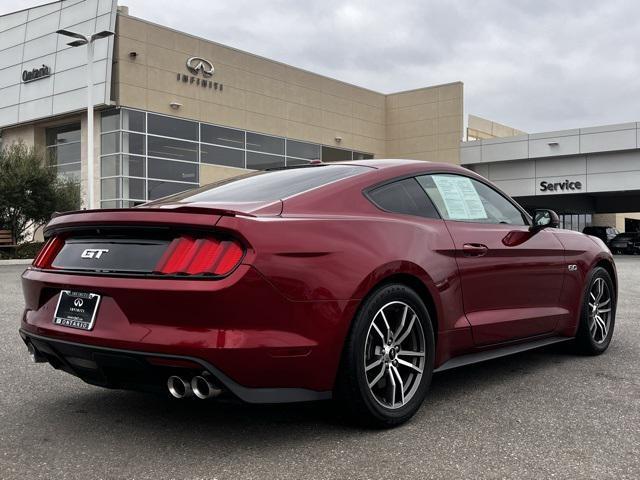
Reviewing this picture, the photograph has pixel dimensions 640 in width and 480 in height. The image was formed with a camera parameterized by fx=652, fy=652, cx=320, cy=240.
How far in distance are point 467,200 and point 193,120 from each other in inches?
1062

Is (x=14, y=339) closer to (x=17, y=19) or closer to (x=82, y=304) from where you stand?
(x=82, y=304)

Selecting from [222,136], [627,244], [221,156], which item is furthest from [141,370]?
[627,244]

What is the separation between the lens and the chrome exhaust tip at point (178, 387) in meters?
2.81

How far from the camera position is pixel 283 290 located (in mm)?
2848

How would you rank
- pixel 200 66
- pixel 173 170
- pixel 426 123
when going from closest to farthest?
pixel 173 170 → pixel 200 66 → pixel 426 123

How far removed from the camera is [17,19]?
30859 millimetres

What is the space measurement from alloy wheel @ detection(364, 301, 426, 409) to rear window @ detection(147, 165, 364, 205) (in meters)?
0.79

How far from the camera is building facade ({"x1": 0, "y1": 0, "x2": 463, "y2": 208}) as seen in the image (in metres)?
27.2

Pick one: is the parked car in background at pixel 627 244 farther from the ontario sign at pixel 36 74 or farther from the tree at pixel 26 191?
the ontario sign at pixel 36 74

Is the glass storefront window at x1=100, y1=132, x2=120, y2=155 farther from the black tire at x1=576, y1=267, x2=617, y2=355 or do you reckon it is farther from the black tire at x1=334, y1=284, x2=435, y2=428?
the black tire at x1=334, y1=284, x2=435, y2=428

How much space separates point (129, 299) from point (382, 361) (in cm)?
127

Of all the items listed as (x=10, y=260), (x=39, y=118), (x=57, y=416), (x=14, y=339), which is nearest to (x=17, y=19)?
(x=39, y=118)

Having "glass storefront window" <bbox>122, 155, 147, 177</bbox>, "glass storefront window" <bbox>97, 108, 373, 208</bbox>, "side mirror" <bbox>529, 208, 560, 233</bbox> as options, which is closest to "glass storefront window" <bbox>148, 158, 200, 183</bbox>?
"glass storefront window" <bbox>97, 108, 373, 208</bbox>

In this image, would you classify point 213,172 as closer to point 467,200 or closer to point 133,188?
point 133,188
